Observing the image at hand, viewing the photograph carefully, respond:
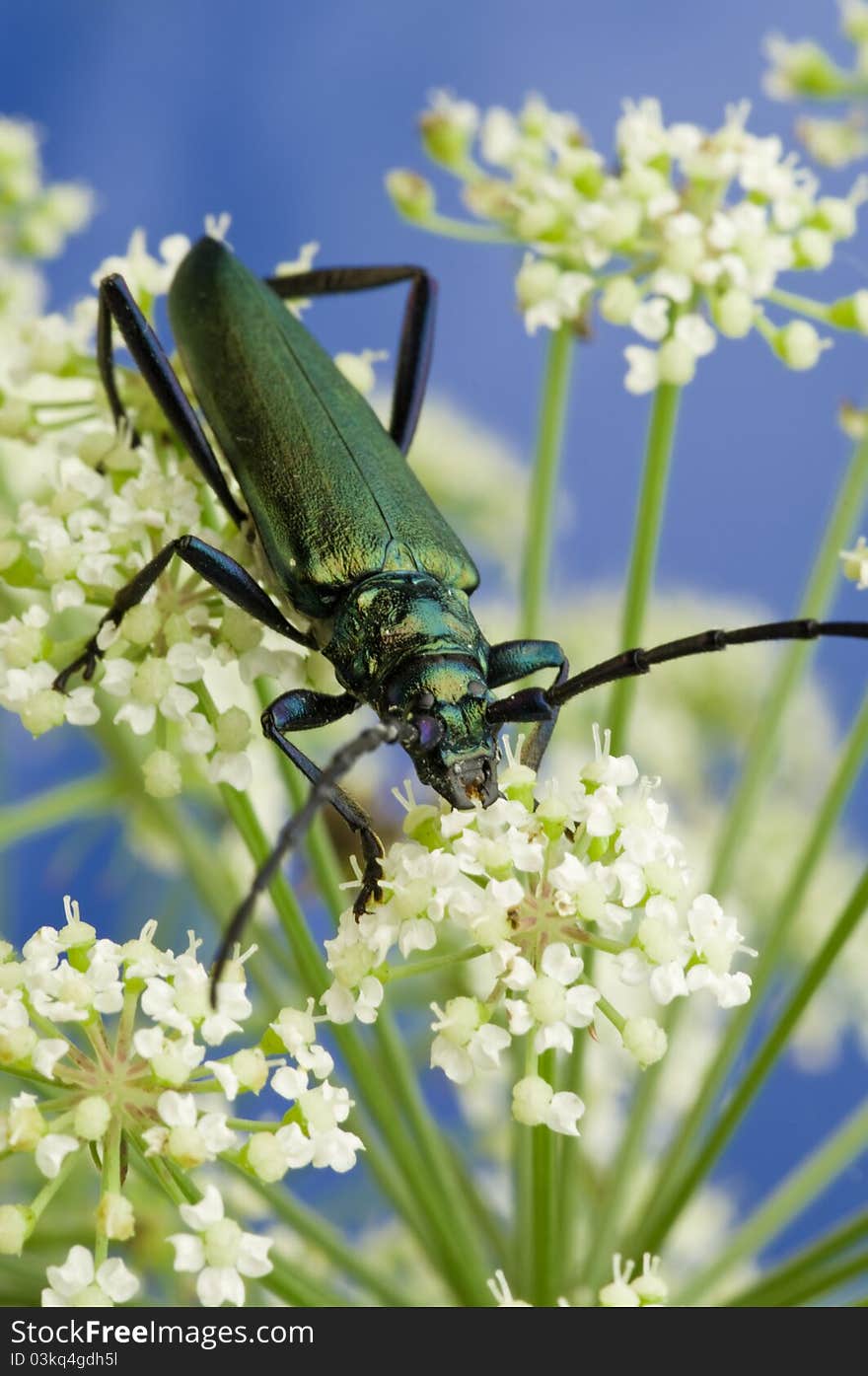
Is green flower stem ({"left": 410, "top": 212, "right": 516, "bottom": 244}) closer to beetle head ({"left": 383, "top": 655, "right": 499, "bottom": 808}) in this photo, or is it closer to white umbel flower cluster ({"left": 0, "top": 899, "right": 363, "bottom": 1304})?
beetle head ({"left": 383, "top": 655, "right": 499, "bottom": 808})

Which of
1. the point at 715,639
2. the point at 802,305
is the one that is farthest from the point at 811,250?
the point at 715,639

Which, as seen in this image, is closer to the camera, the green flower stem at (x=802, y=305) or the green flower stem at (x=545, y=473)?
the green flower stem at (x=802, y=305)

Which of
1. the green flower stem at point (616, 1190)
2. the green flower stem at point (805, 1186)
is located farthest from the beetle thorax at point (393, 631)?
the green flower stem at point (805, 1186)

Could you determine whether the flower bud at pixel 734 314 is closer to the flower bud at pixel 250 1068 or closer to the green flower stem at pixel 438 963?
the green flower stem at pixel 438 963

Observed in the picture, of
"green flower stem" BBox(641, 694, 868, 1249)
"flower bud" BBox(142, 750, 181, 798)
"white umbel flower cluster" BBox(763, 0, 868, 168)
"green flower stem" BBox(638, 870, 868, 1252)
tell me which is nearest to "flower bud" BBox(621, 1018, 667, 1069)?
"green flower stem" BBox(638, 870, 868, 1252)

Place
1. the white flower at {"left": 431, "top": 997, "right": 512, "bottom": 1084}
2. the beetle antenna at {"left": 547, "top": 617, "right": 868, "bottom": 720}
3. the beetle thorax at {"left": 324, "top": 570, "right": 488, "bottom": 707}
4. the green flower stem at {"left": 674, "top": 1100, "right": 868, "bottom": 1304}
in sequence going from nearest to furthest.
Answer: the white flower at {"left": 431, "top": 997, "right": 512, "bottom": 1084}, the beetle antenna at {"left": 547, "top": 617, "right": 868, "bottom": 720}, the beetle thorax at {"left": 324, "top": 570, "right": 488, "bottom": 707}, the green flower stem at {"left": 674, "top": 1100, "right": 868, "bottom": 1304}
